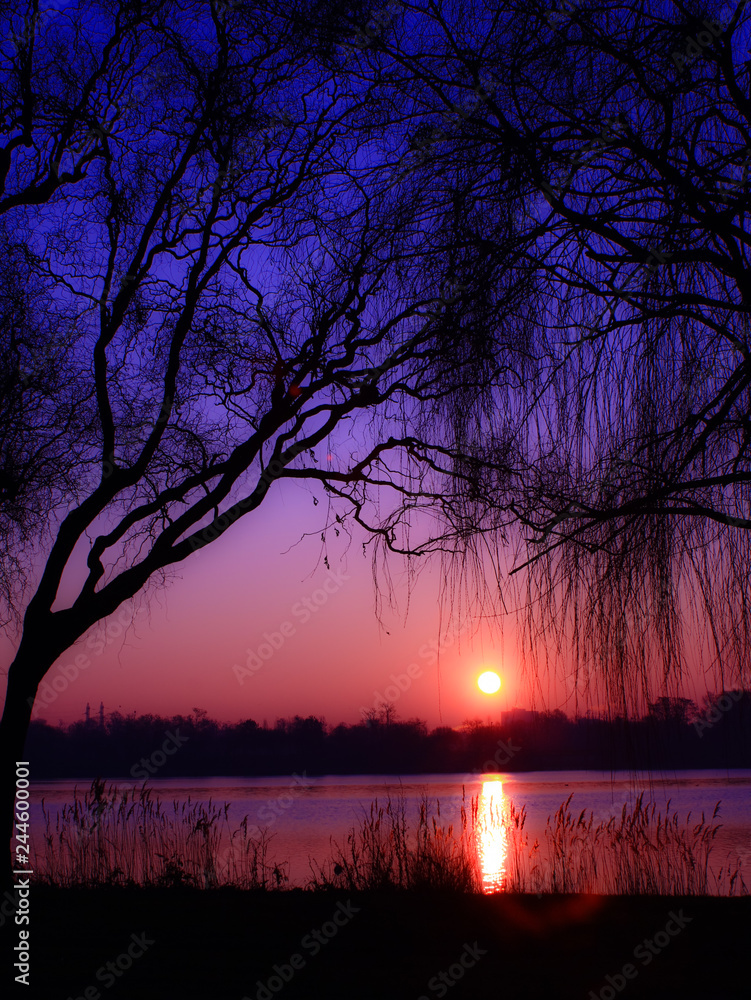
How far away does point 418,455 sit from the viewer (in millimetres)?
3471

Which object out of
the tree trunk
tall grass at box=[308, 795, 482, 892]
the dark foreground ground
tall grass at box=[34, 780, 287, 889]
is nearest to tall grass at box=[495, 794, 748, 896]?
tall grass at box=[308, 795, 482, 892]

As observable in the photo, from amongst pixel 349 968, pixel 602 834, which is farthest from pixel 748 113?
pixel 602 834

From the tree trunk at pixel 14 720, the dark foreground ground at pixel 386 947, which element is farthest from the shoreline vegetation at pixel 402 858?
the tree trunk at pixel 14 720

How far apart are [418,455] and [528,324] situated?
3.06 ft

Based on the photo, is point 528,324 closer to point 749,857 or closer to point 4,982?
point 4,982

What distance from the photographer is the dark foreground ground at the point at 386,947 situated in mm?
3631

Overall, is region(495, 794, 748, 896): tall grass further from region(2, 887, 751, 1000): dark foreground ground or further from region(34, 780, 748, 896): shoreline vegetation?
region(2, 887, 751, 1000): dark foreground ground

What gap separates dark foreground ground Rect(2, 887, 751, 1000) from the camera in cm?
363

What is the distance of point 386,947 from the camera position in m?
4.38

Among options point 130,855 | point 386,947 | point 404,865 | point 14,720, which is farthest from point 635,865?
point 14,720

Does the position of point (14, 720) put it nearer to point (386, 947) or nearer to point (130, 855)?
point (130, 855)

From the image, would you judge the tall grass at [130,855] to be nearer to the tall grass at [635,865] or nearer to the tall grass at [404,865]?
the tall grass at [404,865]

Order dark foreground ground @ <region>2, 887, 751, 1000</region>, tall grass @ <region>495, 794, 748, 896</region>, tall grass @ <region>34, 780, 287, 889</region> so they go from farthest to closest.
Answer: tall grass @ <region>34, 780, 287, 889</region> → tall grass @ <region>495, 794, 748, 896</region> → dark foreground ground @ <region>2, 887, 751, 1000</region>

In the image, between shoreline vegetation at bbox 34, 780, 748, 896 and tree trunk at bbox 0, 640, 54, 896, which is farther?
shoreline vegetation at bbox 34, 780, 748, 896
